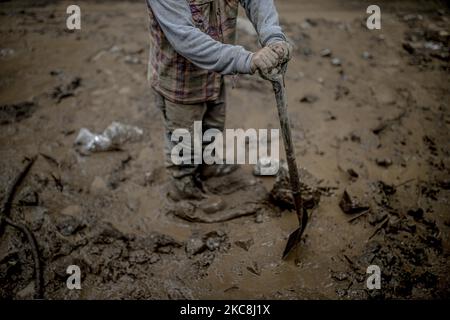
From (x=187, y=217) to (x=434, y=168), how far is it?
1.98 metres

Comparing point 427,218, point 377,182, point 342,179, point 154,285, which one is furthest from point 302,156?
point 154,285

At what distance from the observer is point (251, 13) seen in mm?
2213

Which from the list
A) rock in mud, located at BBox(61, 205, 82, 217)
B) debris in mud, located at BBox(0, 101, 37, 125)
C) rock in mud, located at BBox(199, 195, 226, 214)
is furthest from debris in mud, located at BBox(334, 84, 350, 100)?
debris in mud, located at BBox(0, 101, 37, 125)

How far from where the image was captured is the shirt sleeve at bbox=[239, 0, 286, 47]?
1998 mm

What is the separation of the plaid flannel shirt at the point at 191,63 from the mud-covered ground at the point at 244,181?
34.3 inches

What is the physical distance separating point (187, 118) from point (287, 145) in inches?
27.1

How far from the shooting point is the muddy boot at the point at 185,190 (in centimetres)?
271

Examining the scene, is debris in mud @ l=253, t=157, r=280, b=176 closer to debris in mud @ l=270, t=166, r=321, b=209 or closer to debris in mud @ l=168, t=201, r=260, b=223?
debris in mud @ l=270, t=166, r=321, b=209

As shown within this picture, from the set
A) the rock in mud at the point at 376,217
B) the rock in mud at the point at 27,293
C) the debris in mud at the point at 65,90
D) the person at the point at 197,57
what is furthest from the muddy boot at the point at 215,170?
the debris in mud at the point at 65,90

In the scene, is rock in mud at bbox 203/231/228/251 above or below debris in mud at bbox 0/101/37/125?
below

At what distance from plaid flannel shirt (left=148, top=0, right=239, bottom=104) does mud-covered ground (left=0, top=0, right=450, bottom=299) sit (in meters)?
0.87

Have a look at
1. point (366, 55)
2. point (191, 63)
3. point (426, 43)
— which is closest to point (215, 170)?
point (191, 63)

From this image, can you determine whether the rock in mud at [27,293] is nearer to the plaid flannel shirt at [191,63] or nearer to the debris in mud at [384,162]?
the plaid flannel shirt at [191,63]

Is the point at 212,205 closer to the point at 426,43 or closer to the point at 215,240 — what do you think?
the point at 215,240
